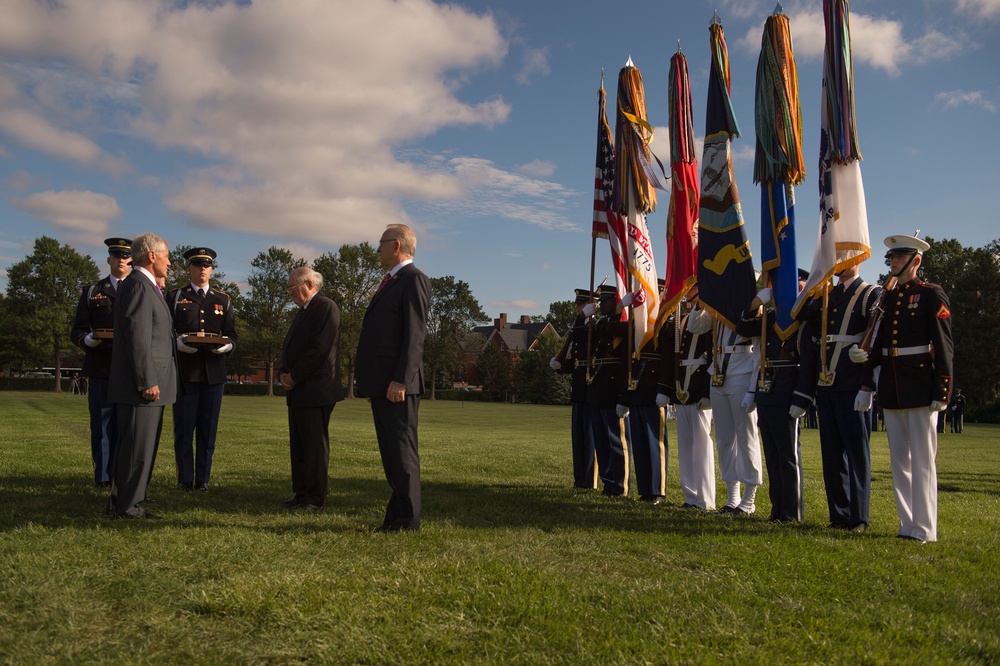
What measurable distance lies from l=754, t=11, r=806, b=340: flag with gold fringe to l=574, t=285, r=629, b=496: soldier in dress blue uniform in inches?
76.5

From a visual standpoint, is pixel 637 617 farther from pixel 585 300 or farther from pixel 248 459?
Result: pixel 248 459

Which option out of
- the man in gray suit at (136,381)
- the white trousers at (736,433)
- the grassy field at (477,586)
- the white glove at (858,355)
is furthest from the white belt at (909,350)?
the man in gray suit at (136,381)

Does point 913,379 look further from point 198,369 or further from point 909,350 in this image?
point 198,369

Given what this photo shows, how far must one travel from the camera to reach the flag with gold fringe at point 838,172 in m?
7.03

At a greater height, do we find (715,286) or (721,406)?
(715,286)

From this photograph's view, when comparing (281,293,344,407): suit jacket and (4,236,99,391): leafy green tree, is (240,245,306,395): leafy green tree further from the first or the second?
(281,293,344,407): suit jacket

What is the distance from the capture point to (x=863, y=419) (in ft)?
20.8

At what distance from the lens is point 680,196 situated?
9445 millimetres

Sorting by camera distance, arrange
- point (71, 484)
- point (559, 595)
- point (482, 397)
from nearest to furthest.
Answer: point (559, 595), point (71, 484), point (482, 397)

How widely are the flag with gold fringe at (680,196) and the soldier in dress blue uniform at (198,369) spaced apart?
16.6ft

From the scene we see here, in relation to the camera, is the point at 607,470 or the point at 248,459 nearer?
the point at 607,470

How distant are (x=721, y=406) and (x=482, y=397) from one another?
201ft

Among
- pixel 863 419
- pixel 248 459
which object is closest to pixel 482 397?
pixel 248 459

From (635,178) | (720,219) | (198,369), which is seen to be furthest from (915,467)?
(198,369)
